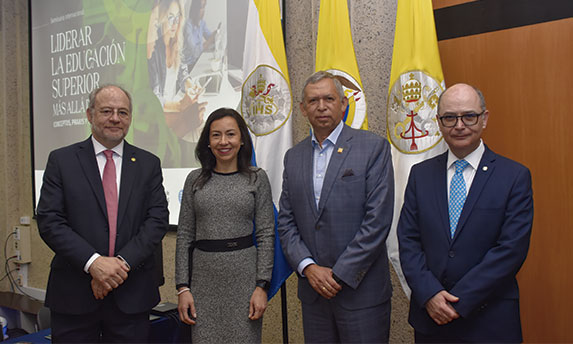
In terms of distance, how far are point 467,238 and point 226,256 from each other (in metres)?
0.99

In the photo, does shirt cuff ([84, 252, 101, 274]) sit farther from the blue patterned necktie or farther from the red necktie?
the blue patterned necktie

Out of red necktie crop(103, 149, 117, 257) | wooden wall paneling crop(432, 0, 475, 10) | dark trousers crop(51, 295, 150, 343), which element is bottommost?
dark trousers crop(51, 295, 150, 343)

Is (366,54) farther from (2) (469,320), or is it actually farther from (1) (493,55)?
(2) (469,320)

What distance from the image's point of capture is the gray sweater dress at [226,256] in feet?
6.32

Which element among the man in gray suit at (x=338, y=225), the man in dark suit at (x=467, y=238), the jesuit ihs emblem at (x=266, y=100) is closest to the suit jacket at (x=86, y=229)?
the man in gray suit at (x=338, y=225)

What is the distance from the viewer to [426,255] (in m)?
1.72

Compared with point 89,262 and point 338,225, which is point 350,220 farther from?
point 89,262

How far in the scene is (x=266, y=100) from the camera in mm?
2627

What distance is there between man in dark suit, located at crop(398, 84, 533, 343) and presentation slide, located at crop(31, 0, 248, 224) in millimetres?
1948

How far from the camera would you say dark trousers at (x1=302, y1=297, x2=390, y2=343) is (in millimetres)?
1769

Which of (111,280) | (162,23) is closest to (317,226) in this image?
(111,280)

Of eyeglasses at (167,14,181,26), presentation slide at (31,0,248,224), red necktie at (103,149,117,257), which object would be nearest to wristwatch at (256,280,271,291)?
red necktie at (103,149,117,257)

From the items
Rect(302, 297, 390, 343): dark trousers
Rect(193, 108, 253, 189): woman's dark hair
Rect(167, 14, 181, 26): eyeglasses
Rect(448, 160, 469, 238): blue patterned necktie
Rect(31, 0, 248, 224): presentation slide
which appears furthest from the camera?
Rect(167, 14, 181, 26): eyeglasses

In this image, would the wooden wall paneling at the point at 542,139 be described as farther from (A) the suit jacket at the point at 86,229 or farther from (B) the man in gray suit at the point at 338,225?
(A) the suit jacket at the point at 86,229
